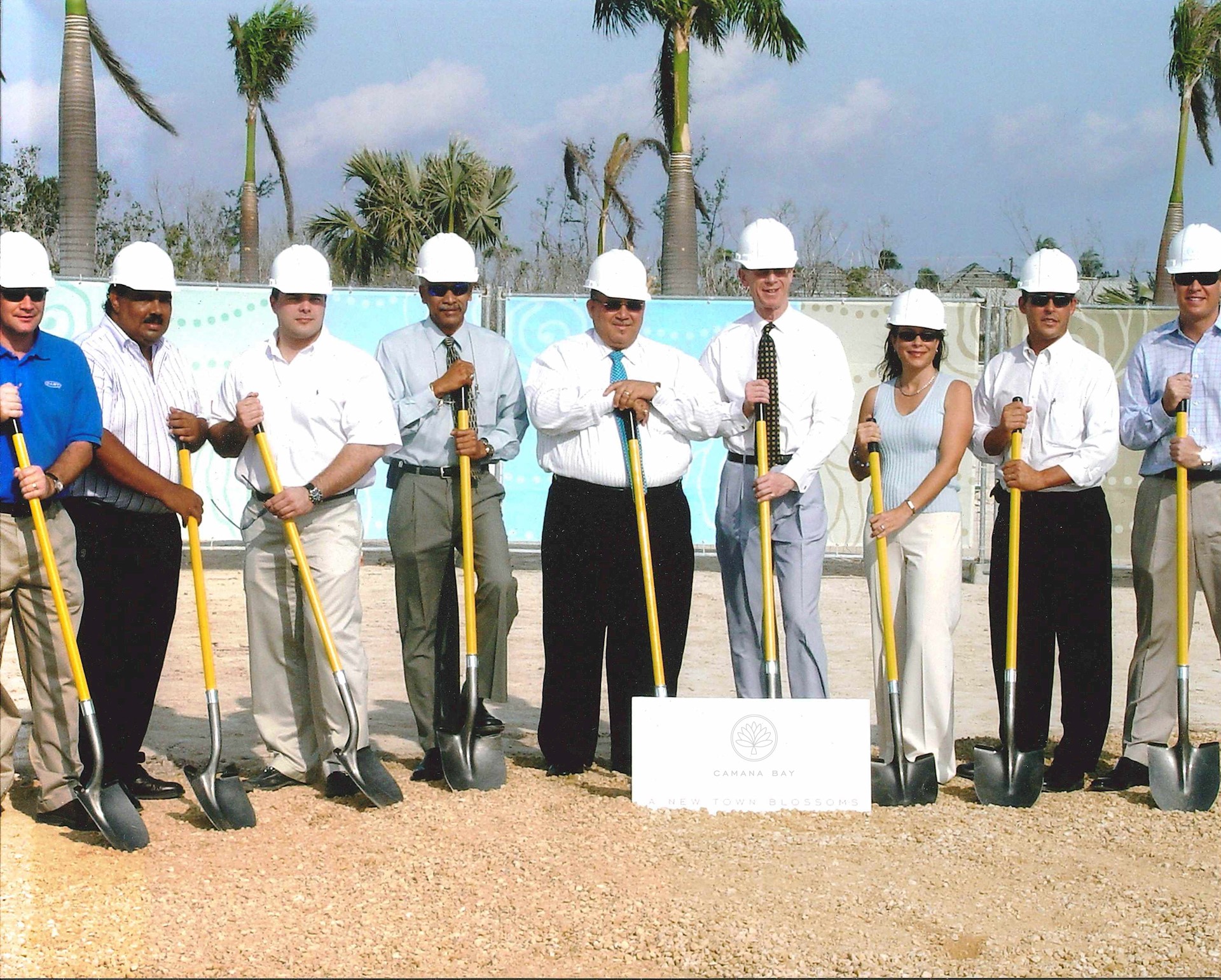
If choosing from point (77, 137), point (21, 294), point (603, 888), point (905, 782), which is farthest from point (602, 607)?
point (77, 137)

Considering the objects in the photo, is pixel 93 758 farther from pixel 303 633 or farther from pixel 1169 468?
pixel 1169 468

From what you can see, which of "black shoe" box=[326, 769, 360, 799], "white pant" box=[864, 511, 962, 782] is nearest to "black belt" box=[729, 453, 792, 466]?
"white pant" box=[864, 511, 962, 782]

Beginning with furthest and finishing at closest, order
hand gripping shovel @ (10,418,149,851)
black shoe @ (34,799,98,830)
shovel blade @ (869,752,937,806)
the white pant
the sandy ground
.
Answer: the white pant
shovel blade @ (869,752,937,806)
black shoe @ (34,799,98,830)
hand gripping shovel @ (10,418,149,851)
the sandy ground

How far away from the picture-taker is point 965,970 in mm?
4027

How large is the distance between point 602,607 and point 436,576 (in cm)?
75

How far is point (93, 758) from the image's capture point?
505 cm

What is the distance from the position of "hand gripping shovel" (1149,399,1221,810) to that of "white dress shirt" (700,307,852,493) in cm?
139

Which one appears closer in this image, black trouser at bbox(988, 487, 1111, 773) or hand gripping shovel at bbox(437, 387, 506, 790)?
hand gripping shovel at bbox(437, 387, 506, 790)

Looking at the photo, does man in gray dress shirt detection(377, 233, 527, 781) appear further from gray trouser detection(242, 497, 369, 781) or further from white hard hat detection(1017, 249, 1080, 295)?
white hard hat detection(1017, 249, 1080, 295)

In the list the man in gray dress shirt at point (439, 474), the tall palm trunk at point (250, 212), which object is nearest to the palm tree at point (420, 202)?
the tall palm trunk at point (250, 212)

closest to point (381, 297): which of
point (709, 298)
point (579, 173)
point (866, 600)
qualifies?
point (709, 298)

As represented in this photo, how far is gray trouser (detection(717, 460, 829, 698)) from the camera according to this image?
5.96m

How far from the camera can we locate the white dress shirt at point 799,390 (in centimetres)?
590

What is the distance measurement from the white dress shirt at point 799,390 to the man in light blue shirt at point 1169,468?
1.26 metres
